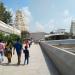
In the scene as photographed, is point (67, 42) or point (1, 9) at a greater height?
point (1, 9)

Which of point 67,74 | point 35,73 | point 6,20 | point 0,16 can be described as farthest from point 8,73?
point 6,20

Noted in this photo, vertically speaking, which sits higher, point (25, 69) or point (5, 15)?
point (5, 15)

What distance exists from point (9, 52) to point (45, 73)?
6.12 meters

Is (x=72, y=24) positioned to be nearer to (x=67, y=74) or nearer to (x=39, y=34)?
(x=39, y=34)

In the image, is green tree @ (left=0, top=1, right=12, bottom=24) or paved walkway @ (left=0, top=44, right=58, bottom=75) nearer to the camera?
paved walkway @ (left=0, top=44, right=58, bottom=75)

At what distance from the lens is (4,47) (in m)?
19.6

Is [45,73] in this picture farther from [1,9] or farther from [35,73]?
[1,9]

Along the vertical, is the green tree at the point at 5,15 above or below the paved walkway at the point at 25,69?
above

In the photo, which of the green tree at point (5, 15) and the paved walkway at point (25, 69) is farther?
the green tree at point (5, 15)

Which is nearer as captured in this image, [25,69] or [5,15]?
[25,69]

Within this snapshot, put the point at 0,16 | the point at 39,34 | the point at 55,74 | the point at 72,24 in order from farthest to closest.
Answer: the point at 72,24 → the point at 39,34 → the point at 0,16 → the point at 55,74

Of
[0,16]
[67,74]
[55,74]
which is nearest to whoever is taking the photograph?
[67,74]

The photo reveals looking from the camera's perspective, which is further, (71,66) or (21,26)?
(21,26)

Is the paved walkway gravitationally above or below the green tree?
below
